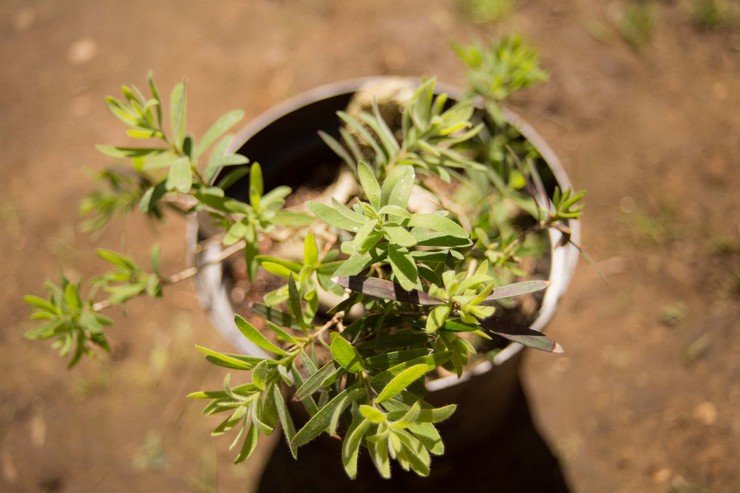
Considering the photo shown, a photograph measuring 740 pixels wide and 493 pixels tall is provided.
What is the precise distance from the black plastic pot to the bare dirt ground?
0.36 metres

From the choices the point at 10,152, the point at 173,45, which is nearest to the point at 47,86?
the point at 10,152

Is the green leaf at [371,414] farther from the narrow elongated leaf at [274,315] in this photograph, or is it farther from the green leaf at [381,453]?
the narrow elongated leaf at [274,315]

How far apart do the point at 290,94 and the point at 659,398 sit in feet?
6.24

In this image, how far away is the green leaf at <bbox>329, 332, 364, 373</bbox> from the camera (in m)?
0.89

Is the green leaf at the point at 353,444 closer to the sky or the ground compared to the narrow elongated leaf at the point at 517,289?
closer to the ground

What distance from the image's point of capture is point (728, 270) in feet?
6.96

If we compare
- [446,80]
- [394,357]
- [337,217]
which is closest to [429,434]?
[394,357]

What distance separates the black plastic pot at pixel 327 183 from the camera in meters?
1.34

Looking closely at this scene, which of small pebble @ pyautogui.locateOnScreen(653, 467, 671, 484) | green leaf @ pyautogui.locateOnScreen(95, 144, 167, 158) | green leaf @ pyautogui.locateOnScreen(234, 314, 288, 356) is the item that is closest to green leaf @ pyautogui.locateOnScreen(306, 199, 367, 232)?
green leaf @ pyautogui.locateOnScreen(234, 314, 288, 356)

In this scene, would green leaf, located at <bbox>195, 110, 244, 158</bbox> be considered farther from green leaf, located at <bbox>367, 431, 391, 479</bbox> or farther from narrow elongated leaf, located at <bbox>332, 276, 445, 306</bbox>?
A: green leaf, located at <bbox>367, 431, 391, 479</bbox>

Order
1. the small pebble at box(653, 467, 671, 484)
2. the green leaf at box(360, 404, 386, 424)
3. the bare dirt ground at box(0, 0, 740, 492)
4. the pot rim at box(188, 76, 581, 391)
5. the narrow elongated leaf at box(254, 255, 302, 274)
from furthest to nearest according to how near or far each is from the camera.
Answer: the bare dirt ground at box(0, 0, 740, 492) → the small pebble at box(653, 467, 671, 484) → the pot rim at box(188, 76, 581, 391) → the narrow elongated leaf at box(254, 255, 302, 274) → the green leaf at box(360, 404, 386, 424)

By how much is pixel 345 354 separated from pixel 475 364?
1.92 feet

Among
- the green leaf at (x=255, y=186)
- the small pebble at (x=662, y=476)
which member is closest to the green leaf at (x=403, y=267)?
the green leaf at (x=255, y=186)

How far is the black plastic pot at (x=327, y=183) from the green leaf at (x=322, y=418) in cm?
42
